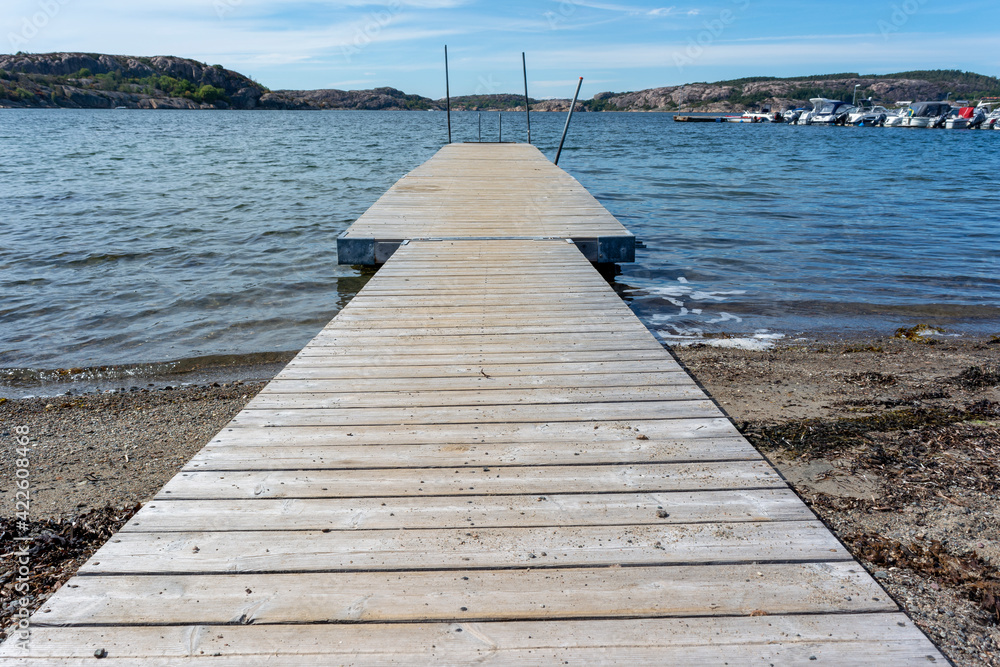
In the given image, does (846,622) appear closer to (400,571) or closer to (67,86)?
(400,571)

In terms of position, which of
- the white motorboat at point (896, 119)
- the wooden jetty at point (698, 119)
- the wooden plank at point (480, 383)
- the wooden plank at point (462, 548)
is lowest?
the wooden plank at point (462, 548)

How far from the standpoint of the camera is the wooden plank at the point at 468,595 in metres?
1.58

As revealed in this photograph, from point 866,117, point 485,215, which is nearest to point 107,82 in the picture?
point 866,117

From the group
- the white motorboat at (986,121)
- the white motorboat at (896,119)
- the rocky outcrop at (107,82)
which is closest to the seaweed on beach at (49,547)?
the white motorboat at (986,121)

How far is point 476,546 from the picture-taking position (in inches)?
72.8

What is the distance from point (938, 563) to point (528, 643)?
7.06 ft

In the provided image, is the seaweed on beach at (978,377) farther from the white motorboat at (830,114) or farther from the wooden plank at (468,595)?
the white motorboat at (830,114)

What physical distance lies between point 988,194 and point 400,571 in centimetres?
2153

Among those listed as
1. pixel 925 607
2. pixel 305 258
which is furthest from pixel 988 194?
pixel 925 607

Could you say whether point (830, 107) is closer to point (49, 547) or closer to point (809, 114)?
point (809, 114)

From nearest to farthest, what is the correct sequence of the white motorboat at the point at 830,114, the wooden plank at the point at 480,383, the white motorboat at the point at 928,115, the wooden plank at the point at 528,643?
the wooden plank at the point at 528,643
the wooden plank at the point at 480,383
the white motorboat at the point at 928,115
the white motorboat at the point at 830,114

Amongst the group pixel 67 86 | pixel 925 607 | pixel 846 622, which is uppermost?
pixel 67 86

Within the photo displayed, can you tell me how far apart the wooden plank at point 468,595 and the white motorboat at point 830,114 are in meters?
89.7

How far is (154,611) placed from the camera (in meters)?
1.58
